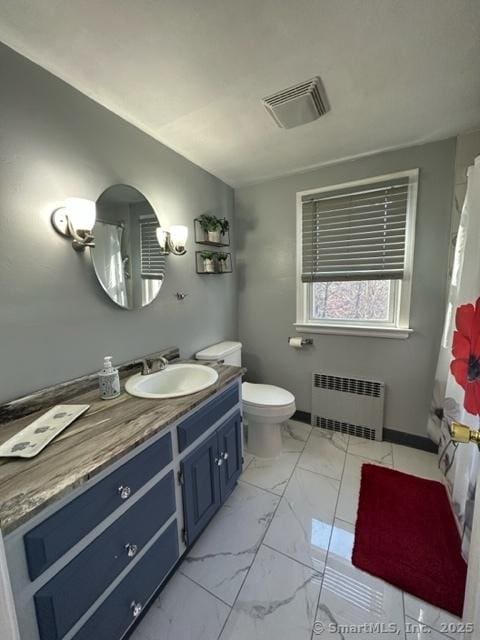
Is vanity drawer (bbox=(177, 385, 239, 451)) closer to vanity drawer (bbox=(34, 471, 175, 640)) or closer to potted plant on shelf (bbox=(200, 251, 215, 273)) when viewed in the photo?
vanity drawer (bbox=(34, 471, 175, 640))

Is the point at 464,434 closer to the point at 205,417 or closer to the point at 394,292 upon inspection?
the point at 205,417

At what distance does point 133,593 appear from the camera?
92cm

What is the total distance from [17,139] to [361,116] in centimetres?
169

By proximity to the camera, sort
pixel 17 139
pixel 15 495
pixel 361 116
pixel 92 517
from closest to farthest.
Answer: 1. pixel 15 495
2. pixel 92 517
3. pixel 17 139
4. pixel 361 116

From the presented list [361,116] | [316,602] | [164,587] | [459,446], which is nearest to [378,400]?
[459,446]

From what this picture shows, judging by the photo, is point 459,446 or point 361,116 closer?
point 459,446

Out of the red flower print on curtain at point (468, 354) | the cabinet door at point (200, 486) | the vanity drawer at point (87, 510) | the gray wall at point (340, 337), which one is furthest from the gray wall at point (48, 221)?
the red flower print on curtain at point (468, 354)

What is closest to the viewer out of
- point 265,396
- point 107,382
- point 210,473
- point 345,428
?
point 107,382

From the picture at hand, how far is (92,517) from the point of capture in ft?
2.54

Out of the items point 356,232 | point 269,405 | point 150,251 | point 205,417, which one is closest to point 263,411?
point 269,405

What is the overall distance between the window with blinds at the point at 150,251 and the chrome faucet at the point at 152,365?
0.51 m

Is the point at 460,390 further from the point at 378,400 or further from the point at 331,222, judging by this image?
the point at 331,222

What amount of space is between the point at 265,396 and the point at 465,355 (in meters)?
1.19

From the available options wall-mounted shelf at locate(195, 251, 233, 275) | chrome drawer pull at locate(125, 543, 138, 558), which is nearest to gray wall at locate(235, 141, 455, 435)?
wall-mounted shelf at locate(195, 251, 233, 275)
